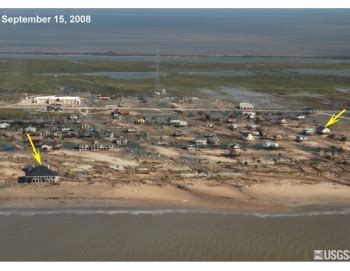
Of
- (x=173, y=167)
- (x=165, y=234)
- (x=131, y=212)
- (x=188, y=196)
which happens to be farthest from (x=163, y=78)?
(x=165, y=234)

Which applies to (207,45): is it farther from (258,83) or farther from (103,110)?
(103,110)

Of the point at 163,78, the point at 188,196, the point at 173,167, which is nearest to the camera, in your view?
the point at 188,196

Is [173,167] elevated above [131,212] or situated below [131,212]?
above

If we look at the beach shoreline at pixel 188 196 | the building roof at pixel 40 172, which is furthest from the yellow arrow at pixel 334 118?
the building roof at pixel 40 172

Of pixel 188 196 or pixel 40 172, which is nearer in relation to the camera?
pixel 188 196

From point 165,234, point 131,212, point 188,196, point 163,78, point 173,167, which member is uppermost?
point 163,78

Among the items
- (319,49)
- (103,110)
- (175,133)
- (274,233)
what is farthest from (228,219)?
(319,49)

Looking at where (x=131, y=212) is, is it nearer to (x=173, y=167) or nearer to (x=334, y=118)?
(x=173, y=167)
